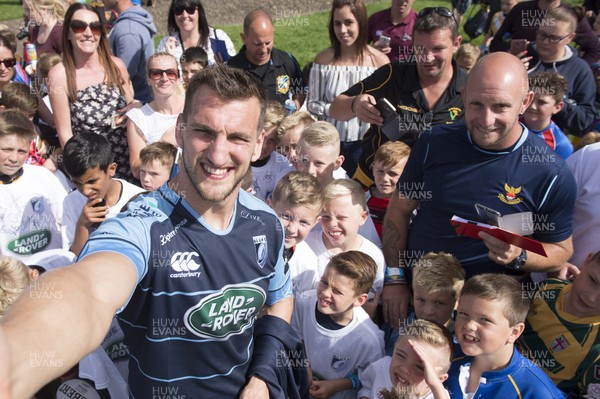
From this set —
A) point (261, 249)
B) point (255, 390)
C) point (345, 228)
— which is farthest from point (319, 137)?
point (255, 390)

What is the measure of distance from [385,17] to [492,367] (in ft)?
17.4

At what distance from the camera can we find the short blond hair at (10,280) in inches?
123

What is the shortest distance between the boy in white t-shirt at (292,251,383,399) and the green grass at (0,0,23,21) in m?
16.0

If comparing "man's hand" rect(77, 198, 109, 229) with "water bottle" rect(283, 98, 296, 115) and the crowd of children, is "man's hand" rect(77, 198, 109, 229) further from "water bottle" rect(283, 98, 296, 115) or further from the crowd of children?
"water bottle" rect(283, 98, 296, 115)

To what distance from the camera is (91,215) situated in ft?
13.1

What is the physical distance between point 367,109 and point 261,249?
2.20m

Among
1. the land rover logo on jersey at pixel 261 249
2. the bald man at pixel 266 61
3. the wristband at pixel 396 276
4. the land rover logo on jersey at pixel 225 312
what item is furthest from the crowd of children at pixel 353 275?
the bald man at pixel 266 61

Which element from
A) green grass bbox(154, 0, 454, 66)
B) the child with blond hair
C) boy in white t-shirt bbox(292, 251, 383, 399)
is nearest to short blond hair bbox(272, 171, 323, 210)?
boy in white t-shirt bbox(292, 251, 383, 399)

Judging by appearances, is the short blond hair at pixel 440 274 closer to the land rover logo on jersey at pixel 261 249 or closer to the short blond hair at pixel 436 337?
the short blond hair at pixel 436 337

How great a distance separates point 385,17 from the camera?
7.04 m

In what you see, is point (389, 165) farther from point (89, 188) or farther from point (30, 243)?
point (30, 243)

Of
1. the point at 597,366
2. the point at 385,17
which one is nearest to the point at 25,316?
the point at 597,366

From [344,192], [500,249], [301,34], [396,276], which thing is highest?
[500,249]

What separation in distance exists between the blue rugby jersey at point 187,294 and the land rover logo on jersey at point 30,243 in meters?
2.45
